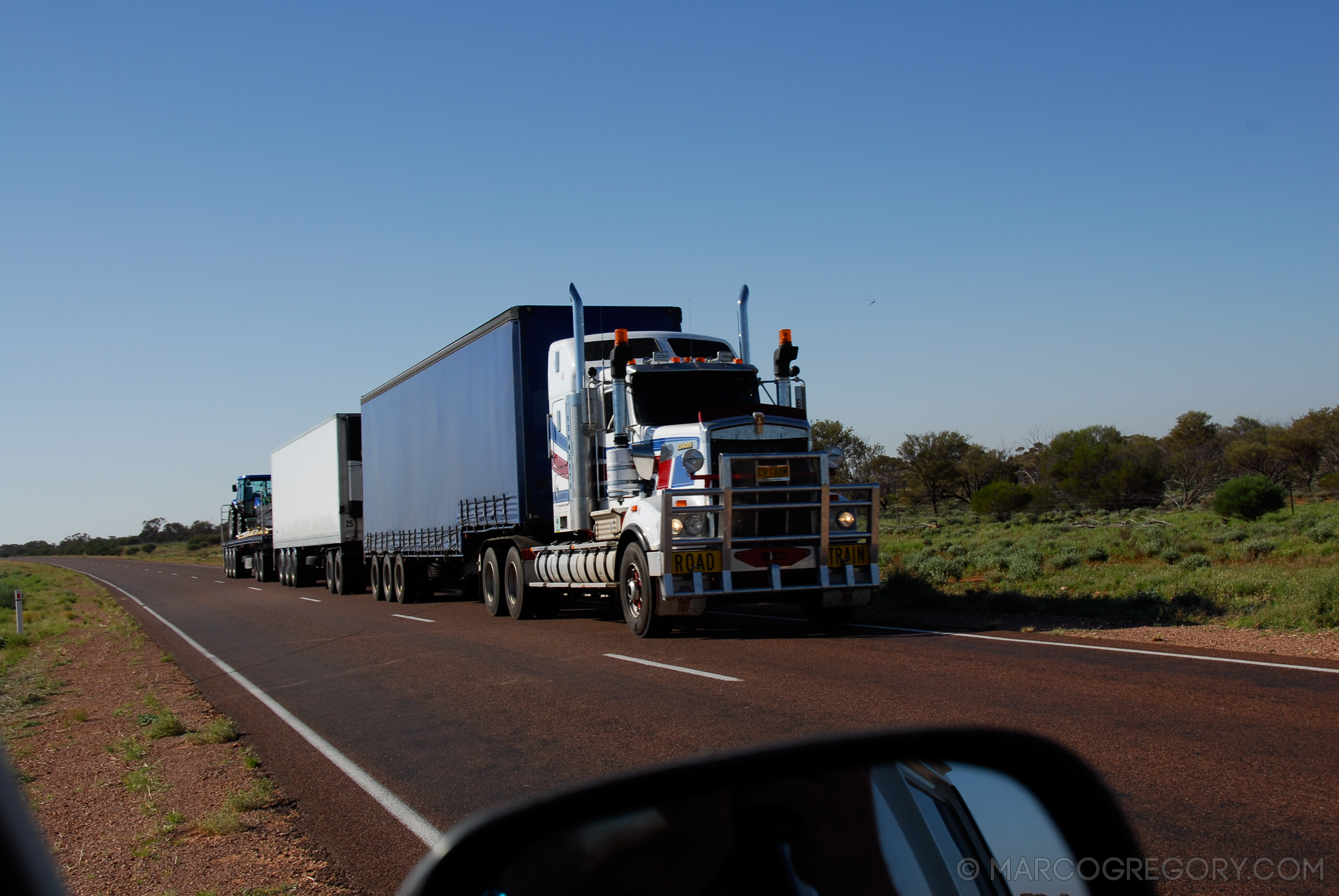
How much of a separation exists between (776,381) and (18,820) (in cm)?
1438

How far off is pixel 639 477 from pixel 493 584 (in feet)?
17.8

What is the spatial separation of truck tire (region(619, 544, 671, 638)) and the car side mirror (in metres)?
11.4

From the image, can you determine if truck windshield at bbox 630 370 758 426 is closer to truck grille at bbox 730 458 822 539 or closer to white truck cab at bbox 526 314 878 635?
white truck cab at bbox 526 314 878 635

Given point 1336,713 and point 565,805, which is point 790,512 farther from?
point 565,805

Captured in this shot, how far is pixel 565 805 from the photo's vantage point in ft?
5.43

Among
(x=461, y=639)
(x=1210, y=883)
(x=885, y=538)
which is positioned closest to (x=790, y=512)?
(x=461, y=639)

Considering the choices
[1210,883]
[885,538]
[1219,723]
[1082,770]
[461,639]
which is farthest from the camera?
[885,538]

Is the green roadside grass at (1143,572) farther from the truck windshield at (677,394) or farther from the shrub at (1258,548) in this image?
the truck windshield at (677,394)

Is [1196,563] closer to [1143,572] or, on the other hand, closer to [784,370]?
[1143,572]

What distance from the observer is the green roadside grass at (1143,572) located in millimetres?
13586

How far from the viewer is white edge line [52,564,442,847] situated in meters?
5.52

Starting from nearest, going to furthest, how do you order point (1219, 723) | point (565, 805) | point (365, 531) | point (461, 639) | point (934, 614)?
point (565, 805) → point (1219, 723) → point (461, 639) → point (934, 614) → point (365, 531)

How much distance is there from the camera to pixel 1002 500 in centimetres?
5256

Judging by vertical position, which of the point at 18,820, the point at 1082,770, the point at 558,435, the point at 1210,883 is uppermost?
the point at 558,435
